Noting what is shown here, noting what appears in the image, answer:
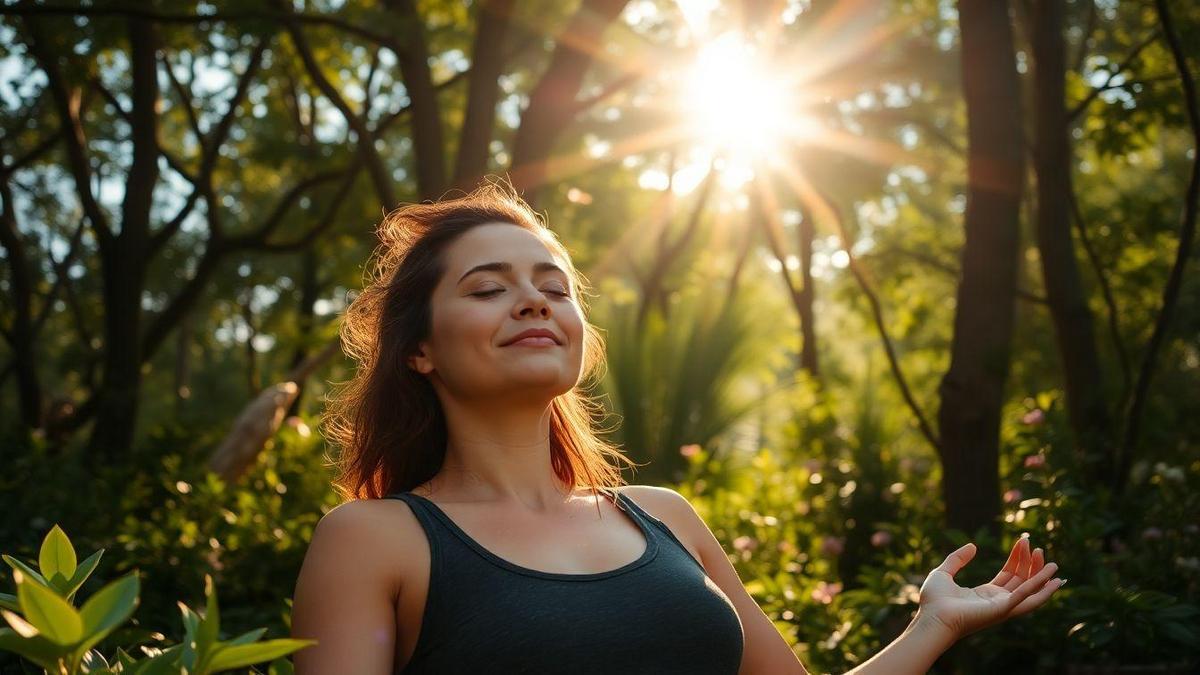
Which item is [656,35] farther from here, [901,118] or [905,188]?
[905,188]

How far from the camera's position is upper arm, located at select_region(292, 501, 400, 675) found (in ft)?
6.90

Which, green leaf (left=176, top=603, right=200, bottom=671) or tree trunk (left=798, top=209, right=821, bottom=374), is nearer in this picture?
green leaf (left=176, top=603, right=200, bottom=671)

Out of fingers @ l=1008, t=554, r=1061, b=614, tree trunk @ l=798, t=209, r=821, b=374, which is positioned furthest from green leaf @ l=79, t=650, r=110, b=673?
tree trunk @ l=798, t=209, r=821, b=374

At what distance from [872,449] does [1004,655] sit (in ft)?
12.1

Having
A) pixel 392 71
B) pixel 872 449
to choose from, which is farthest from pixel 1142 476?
pixel 392 71

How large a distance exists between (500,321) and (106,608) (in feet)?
4.18

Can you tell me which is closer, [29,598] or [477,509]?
[29,598]

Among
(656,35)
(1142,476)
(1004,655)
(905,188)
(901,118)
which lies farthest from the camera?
(905,188)

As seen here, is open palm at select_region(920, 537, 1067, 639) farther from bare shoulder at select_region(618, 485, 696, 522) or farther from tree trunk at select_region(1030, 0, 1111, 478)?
tree trunk at select_region(1030, 0, 1111, 478)

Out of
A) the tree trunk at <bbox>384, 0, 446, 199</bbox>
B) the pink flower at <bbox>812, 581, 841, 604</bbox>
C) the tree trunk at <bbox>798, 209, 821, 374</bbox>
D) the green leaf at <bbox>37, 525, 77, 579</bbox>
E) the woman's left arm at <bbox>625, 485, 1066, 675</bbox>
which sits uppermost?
the tree trunk at <bbox>384, 0, 446, 199</bbox>

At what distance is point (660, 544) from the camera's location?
256cm

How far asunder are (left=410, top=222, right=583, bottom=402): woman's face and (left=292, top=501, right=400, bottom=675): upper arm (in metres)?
0.41

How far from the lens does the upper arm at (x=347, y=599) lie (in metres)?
2.10

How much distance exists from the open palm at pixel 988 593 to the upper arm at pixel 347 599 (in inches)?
42.0
